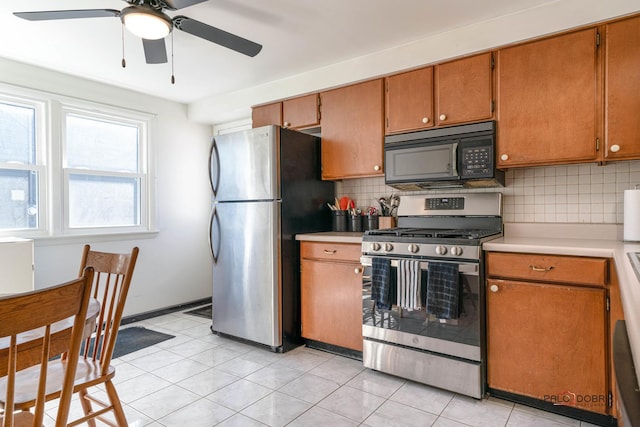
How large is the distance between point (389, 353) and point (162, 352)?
5.91 feet

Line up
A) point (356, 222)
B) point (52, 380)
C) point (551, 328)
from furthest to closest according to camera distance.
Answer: point (356, 222) < point (551, 328) < point (52, 380)

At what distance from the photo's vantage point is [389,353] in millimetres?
2455

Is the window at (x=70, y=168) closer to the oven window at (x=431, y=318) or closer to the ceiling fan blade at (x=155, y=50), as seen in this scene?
the ceiling fan blade at (x=155, y=50)

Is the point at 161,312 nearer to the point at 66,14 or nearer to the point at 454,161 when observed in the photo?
the point at 66,14

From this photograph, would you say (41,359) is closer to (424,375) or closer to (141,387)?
(141,387)

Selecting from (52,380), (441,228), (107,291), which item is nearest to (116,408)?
(52,380)

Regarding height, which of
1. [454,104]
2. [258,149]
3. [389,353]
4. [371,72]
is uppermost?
[371,72]

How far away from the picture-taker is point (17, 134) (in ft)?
10.0

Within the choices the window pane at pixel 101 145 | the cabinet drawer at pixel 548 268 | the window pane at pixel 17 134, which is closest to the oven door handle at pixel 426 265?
the cabinet drawer at pixel 548 268

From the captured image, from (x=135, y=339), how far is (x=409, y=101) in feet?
9.95

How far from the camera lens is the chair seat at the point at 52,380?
4.09ft

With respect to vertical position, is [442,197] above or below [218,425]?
above

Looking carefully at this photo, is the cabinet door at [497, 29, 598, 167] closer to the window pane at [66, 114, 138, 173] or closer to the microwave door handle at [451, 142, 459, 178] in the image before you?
the microwave door handle at [451, 142, 459, 178]

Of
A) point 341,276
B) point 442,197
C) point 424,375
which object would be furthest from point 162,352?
point 442,197
